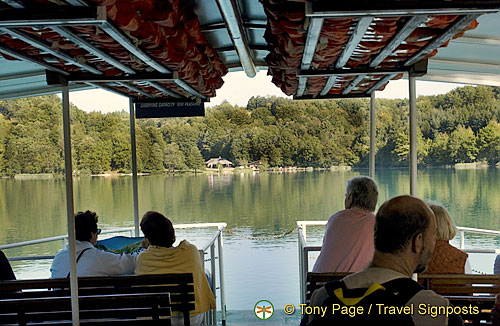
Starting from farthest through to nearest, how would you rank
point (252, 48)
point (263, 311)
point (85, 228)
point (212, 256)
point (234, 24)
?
point (263, 311) < point (252, 48) < point (212, 256) < point (85, 228) < point (234, 24)

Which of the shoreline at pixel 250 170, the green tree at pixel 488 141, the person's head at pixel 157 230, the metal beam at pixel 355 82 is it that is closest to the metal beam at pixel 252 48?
the metal beam at pixel 355 82

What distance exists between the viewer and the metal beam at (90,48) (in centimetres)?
217

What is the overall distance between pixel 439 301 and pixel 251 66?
3377 millimetres

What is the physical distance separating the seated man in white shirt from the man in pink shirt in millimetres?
1195

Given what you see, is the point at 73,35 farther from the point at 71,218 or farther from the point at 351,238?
the point at 351,238

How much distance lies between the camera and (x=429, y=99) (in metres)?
38.2

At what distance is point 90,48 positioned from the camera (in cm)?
256

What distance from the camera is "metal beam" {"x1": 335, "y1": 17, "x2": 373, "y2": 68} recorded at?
2.20 metres

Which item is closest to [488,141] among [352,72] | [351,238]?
[352,72]

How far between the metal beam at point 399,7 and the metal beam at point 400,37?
0.57 feet

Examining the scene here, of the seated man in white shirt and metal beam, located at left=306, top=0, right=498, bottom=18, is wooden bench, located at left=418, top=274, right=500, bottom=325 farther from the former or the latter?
the seated man in white shirt

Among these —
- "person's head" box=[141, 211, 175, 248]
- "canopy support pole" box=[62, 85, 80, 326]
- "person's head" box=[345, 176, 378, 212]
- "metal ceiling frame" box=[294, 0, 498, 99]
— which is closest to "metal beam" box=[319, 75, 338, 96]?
"metal ceiling frame" box=[294, 0, 498, 99]

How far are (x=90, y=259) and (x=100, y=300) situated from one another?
615 millimetres

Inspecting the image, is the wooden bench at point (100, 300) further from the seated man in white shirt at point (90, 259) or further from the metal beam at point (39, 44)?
A: the metal beam at point (39, 44)
